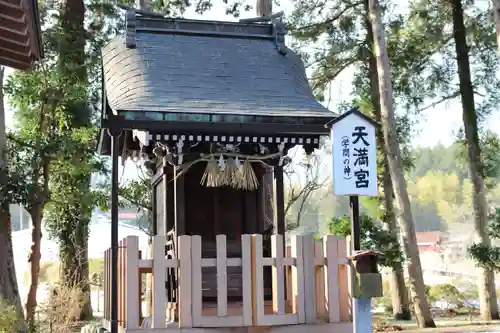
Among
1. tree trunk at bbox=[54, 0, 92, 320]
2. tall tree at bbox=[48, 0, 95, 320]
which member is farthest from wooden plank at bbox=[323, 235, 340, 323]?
tree trunk at bbox=[54, 0, 92, 320]

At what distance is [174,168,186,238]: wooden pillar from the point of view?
26.7ft

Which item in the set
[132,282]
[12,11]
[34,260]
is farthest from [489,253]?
[12,11]

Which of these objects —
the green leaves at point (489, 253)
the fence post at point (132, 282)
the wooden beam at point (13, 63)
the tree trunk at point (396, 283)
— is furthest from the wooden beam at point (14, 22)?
the tree trunk at point (396, 283)

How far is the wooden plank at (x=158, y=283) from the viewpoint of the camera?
261 inches

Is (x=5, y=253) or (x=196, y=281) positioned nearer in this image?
(x=196, y=281)

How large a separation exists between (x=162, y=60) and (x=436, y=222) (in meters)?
78.2

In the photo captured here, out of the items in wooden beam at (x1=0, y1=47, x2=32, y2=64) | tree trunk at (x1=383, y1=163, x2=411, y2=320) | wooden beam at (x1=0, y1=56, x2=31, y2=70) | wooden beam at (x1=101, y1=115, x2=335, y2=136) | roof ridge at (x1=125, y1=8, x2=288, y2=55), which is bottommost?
tree trunk at (x1=383, y1=163, x2=411, y2=320)

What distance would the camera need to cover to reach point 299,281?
709cm

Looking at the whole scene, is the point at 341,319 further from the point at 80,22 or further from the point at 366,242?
the point at 80,22

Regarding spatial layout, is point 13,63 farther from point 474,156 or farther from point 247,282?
point 474,156

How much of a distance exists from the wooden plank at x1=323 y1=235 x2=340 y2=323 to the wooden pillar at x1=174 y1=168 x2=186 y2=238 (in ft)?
6.69

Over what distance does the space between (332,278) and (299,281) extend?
383mm

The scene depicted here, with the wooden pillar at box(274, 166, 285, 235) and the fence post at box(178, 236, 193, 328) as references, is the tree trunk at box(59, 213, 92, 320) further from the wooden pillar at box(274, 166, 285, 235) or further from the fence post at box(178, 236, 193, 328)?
the fence post at box(178, 236, 193, 328)

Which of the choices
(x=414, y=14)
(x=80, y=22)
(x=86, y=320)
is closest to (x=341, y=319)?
(x=86, y=320)
